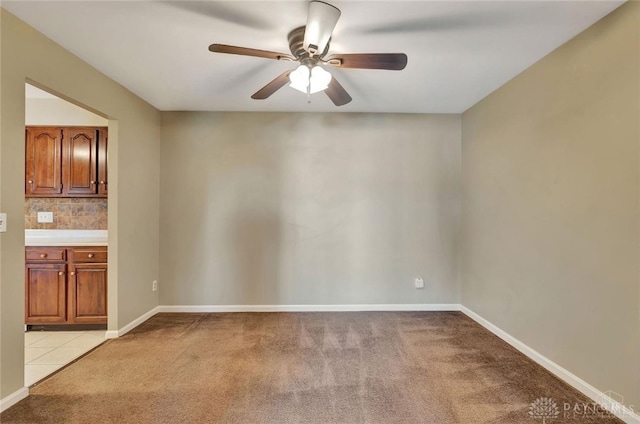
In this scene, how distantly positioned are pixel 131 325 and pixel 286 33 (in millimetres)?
3217

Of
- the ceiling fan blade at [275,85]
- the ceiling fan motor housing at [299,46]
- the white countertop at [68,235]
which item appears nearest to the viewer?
the ceiling fan motor housing at [299,46]

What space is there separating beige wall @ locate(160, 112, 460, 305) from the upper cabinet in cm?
69

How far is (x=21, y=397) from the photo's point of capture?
1.96 meters

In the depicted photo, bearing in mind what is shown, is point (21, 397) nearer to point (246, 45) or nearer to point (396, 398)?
point (396, 398)

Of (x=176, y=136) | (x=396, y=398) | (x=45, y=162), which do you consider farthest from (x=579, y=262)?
(x=45, y=162)

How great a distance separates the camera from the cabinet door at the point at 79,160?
10.9 feet

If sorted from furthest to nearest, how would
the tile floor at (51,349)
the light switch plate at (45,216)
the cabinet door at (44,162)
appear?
the light switch plate at (45,216)
the cabinet door at (44,162)
the tile floor at (51,349)

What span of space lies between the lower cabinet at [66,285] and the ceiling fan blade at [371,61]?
9.64ft

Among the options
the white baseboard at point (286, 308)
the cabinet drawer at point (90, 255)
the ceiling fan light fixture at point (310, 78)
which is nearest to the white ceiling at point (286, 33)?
the ceiling fan light fixture at point (310, 78)

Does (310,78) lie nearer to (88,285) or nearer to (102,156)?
(102,156)

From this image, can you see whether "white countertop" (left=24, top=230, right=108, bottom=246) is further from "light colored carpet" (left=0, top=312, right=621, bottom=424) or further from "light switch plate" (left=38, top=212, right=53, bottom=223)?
"light colored carpet" (left=0, top=312, right=621, bottom=424)

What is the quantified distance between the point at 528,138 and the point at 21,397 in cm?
428

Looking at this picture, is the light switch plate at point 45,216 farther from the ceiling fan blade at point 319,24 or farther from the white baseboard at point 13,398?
the ceiling fan blade at point 319,24

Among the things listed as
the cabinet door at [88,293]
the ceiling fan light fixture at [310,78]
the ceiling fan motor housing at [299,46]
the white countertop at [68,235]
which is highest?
the ceiling fan motor housing at [299,46]
